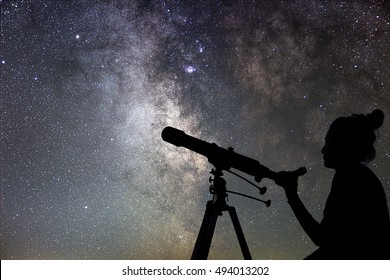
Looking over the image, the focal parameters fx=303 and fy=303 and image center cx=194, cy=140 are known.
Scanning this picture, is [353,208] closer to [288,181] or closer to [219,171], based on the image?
[288,181]

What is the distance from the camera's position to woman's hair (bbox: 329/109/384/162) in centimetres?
211

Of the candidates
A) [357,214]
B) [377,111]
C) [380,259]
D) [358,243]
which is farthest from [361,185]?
[377,111]

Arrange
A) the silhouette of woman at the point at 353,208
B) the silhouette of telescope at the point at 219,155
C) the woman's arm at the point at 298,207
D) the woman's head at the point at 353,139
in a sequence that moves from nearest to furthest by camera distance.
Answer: the silhouette of woman at the point at 353,208
the woman's arm at the point at 298,207
the woman's head at the point at 353,139
the silhouette of telescope at the point at 219,155

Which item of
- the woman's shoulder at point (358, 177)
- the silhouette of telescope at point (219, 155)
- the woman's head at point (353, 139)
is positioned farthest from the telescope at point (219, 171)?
the woman's shoulder at point (358, 177)

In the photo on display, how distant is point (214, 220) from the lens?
227 centimetres

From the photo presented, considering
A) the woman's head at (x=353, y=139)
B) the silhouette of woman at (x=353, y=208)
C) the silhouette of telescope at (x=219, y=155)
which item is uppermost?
the silhouette of telescope at (x=219, y=155)

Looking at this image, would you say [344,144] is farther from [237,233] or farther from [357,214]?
[237,233]

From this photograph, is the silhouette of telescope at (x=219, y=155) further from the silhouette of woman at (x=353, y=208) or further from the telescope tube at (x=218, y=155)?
the silhouette of woman at (x=353, y=208)

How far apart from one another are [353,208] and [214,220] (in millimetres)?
953

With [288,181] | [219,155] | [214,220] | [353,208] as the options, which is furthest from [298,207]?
[219,155]

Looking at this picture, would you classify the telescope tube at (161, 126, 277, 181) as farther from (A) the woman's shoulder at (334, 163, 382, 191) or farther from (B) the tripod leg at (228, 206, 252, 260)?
(A) the woman's shoulder at (334, 163, 382, 191)

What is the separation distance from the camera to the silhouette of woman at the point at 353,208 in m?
1.72

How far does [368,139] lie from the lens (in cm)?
215

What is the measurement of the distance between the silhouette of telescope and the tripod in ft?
0.34
